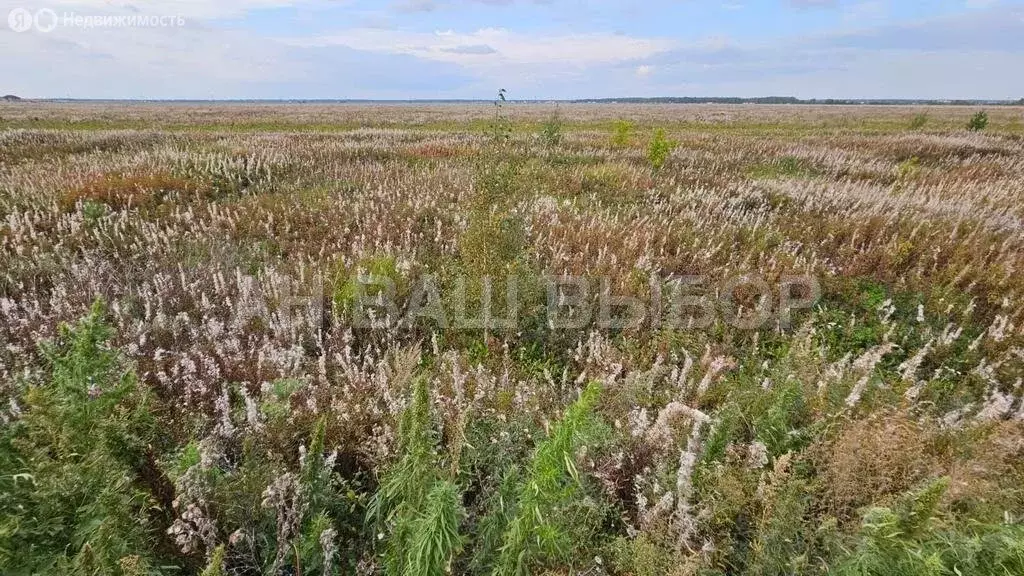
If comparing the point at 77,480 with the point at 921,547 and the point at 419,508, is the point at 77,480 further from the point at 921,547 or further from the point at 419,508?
the point at 921,547

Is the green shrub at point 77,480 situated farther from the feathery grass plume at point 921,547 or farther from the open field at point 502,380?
the feathery grass plume at point 921,547

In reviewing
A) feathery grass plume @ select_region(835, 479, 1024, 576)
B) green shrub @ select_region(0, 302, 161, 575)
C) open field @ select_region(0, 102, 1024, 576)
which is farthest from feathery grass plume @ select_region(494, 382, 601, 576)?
green shrub @ select_region(0, 302, 161, 575)

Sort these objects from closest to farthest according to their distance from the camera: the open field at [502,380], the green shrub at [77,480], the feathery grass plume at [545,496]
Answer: the green shrub at [77,480], the feathery grass plume at [545,496], the open field at [502,380]

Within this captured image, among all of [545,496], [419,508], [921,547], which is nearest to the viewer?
[921,547]

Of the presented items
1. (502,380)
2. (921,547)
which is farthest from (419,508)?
(921,547)

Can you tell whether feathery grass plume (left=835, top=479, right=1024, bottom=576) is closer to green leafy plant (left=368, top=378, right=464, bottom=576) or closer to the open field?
the open field

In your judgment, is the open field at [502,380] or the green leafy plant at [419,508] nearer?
the green leafy plant at [419,508]

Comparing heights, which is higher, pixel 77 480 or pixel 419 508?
pixel 77 480

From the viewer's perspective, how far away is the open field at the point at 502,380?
2.26m

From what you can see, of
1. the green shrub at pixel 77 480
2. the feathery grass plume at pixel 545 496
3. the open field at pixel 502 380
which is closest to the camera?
the green shrub at pixel 77 480

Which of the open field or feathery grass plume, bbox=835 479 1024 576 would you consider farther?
the open field

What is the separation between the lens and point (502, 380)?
147 inches

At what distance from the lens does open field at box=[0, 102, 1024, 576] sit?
2.26 meters

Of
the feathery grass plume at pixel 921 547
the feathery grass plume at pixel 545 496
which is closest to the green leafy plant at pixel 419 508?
the feathery grass plume at pixel 545 496
